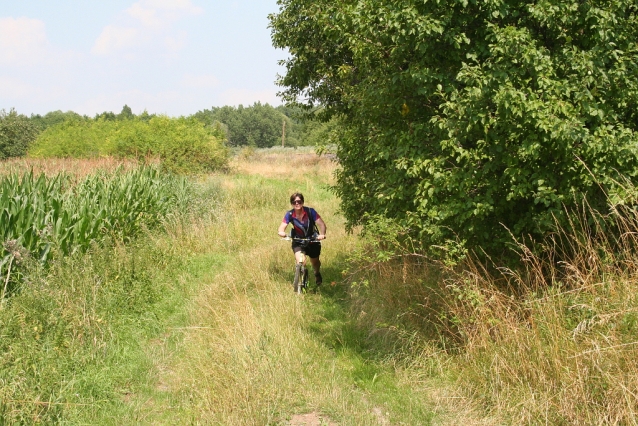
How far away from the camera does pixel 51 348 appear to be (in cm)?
571

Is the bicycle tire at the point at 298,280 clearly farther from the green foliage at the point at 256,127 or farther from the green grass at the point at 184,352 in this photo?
the green foliage at the point at 256,127

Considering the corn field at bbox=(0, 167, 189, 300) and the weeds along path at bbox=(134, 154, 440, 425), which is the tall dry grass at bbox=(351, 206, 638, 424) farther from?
the corn field at bbox=(0, 167, 189, 300)

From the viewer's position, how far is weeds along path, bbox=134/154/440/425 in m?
4.70

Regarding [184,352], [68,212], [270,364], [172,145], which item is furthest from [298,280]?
[172,145]

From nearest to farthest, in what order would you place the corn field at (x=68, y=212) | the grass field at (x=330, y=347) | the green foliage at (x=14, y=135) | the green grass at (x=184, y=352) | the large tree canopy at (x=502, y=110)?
the grass field at (x=330, y=347) → the large tree canopy at (x=502, y=110) → the green grass at (x=184, y=352) → the corn field at (x=68, y=212) → the green foliage at (x=14, y=135)

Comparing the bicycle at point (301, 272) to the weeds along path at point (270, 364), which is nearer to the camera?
the weeds along path at point (270, 364)

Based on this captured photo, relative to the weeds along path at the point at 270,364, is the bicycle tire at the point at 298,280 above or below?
above

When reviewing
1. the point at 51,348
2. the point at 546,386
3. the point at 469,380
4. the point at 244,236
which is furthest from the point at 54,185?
the point at 546,386

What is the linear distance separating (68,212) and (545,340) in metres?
7.05

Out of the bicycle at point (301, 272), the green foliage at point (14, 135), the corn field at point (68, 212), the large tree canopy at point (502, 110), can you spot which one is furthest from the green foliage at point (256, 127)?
Result: the large tree canopy at point (502, 110)

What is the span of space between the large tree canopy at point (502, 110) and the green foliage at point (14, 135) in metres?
43.9

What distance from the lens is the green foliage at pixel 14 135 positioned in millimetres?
44156

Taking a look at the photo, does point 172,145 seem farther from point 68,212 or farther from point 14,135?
point 14,135

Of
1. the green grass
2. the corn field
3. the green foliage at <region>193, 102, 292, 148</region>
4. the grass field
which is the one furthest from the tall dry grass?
the green foliage at <region>193, 102, 292, 148</region>
